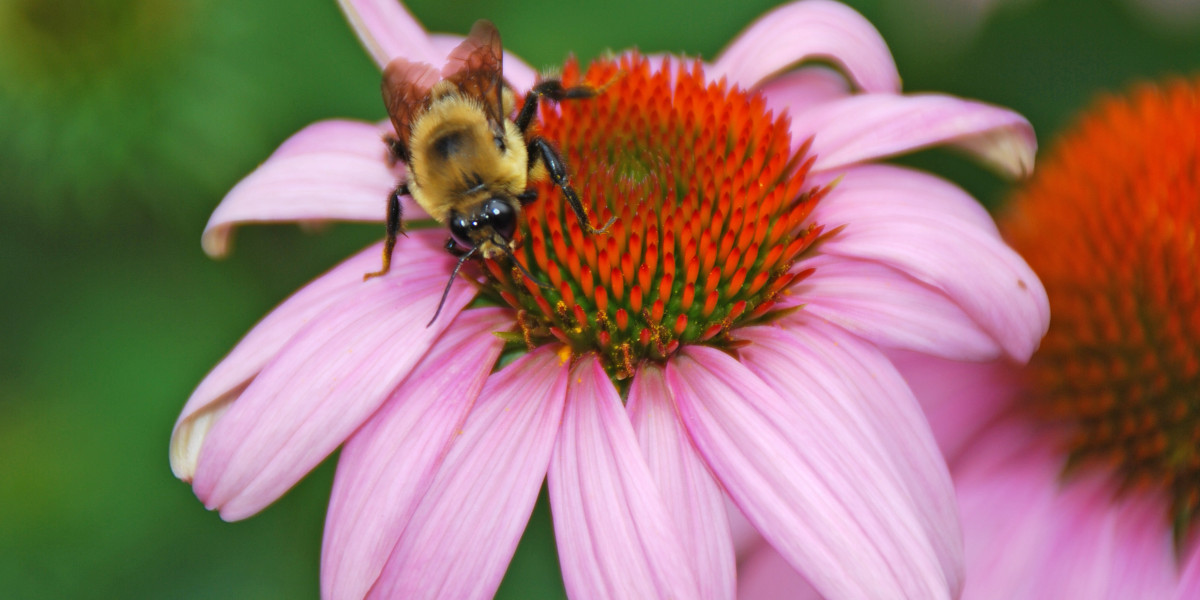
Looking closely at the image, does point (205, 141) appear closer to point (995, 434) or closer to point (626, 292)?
point (626, 292)

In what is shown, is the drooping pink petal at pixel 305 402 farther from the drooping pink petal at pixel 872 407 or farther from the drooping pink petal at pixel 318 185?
the drooping pink petal at pixel 872 407

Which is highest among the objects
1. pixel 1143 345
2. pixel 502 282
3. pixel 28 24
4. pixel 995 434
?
pixel 28 24

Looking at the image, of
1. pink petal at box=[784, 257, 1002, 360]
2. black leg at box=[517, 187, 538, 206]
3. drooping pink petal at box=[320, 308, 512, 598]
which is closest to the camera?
drooping pink petal at box=[320, 308, 512, 598]

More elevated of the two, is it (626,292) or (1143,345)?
(626,292)

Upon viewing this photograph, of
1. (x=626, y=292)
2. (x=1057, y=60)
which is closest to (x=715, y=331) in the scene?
(x=626, y=292)

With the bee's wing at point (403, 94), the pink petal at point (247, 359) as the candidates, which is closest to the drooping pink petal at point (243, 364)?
the pink petal at point (247, 359)

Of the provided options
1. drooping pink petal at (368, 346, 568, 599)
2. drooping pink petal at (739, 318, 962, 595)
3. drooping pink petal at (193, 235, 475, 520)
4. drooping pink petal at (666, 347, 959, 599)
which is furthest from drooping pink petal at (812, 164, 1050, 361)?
drooping pink petal at (193, 235, 475, 520)

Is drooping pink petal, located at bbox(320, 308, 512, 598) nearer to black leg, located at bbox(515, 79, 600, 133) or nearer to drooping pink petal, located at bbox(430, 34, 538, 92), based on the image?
black leg, located at bbox(515, 79, 600, 133)
